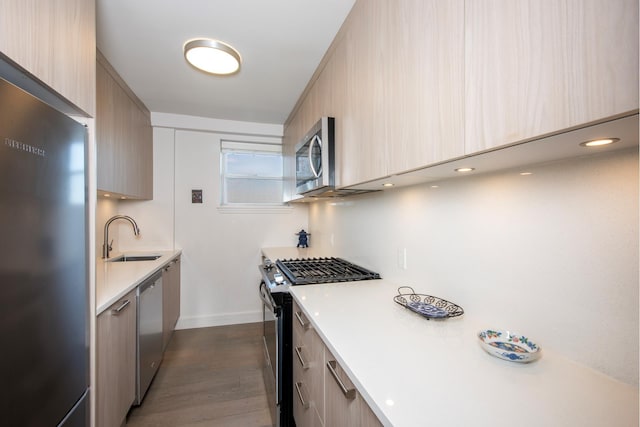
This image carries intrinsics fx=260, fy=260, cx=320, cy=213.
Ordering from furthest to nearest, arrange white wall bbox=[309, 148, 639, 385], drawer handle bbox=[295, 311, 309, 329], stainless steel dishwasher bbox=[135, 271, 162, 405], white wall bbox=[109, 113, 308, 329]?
white wall bbox=[109, 113, 308, 329] < stainless steel dishwasher bbox=[135, 271, 162, 405] < drawer handle bbox=[295, 311, 309, 329] < white wall bbox=[309, 148, 639, 385]

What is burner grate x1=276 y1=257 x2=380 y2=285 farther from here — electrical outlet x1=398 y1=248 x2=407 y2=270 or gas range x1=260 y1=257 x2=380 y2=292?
electrical outlet x1=398 y1=248 x2=407 y2=270

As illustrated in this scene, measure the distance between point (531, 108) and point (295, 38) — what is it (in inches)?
59.4

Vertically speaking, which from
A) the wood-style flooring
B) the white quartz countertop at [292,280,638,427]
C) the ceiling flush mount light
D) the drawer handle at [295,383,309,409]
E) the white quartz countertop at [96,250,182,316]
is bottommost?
the wood-style flooring

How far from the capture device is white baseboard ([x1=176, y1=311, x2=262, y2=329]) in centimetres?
304

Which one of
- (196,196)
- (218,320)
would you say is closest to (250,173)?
(196,196)

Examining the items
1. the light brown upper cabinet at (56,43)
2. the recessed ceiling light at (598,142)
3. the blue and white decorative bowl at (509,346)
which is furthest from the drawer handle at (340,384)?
the light brown upper cabinet at (56,43)

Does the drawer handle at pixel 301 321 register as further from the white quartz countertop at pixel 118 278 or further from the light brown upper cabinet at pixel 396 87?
the white quartz countertop at pixel 118 278

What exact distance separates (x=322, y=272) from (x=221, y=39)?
1.64m

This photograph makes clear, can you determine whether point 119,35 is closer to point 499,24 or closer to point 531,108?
point 499,24

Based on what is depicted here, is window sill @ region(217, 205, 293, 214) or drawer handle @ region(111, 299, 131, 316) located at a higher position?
window sill @ region(217, 205, 293, 214)

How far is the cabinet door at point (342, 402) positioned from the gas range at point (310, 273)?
0.65 m

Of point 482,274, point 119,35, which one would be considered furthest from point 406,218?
point 119,35

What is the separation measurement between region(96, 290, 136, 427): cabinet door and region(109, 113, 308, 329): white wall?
4.85 feet

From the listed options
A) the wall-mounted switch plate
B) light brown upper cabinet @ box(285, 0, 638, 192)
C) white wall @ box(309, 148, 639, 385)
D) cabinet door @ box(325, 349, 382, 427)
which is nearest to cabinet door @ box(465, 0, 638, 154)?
light brown upper cabinet @ box(285, 0, 638, 192)
